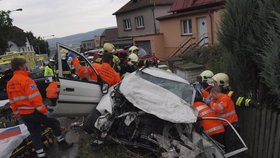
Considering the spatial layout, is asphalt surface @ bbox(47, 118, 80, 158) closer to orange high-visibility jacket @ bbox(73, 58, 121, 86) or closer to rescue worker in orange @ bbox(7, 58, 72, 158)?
rescue worker in orange @ bbox(7, 58, 72, 158)

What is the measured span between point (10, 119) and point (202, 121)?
5820 millimetres

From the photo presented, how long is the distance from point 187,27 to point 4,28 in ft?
59.5

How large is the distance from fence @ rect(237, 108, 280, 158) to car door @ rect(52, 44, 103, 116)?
2990 millimetres

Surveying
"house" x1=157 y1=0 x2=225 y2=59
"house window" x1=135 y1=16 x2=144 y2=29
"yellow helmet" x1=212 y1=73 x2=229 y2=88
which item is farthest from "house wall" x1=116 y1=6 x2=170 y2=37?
"yellow helmet" x1=212 y1=73 x2=229 y2=88

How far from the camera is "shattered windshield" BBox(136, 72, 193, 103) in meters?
4.52

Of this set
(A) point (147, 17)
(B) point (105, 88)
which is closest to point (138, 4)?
(A) point (147, 17)

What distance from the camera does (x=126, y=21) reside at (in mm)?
36594

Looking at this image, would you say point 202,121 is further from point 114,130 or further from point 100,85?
point 100,85

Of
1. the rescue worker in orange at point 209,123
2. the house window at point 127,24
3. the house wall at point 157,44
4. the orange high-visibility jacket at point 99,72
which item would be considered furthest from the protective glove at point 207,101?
the house window at point 127,24

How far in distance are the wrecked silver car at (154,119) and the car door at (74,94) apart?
0.89m

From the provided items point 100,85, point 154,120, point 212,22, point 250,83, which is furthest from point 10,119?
point 212,22

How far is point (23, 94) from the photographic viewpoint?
483 cm

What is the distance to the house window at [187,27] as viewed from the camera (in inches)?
911

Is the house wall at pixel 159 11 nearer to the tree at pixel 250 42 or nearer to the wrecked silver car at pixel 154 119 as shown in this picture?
the tree at pixel 250 42
